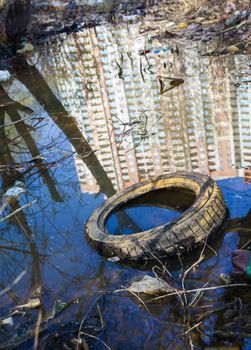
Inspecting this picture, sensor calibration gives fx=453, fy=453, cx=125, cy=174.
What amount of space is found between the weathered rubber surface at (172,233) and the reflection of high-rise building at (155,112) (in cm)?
94

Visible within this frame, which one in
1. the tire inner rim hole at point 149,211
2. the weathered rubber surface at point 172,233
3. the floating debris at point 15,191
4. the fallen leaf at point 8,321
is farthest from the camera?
the floating debris at point 15,191

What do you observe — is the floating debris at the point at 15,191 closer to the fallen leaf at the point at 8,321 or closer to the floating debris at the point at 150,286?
the fallen leaf at the point at 8,321

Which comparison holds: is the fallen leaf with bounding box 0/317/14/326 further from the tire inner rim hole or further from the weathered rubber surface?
the tire inner rim hole

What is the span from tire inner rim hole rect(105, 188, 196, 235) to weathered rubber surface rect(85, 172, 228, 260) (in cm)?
20

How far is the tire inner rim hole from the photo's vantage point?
4520 mm

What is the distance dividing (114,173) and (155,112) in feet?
5.94

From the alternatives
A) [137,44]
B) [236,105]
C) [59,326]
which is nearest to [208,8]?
[137,44]

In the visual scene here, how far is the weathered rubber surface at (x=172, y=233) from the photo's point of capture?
3854 mm

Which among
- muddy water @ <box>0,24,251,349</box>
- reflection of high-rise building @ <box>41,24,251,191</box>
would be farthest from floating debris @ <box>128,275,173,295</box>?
reflection of high-rise building @ <box>41,24,251,191</box>

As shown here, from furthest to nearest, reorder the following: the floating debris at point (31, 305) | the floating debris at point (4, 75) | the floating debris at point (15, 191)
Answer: the floating debris at point (4, 75)
the floating debris at point (15, 191)
the floating debris at point (31, 305)

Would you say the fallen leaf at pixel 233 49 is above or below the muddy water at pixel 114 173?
above

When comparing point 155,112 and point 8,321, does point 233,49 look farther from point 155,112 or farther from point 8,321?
point 8,321

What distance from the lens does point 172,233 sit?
3.86m

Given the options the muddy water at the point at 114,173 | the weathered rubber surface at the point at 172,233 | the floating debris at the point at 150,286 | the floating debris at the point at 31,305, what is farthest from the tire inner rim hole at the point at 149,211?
the floating debris at the point at 31,305
